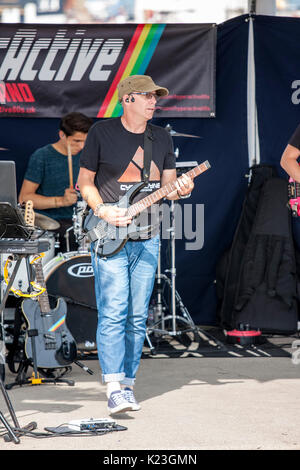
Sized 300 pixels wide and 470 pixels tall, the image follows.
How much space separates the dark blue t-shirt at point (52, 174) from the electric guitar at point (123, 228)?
6.99 ft

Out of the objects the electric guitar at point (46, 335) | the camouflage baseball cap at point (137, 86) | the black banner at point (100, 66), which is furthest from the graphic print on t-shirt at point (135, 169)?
the black banner at point (100, 66)

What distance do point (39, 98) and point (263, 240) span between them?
2.28 m

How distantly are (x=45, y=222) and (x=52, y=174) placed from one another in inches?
28.0

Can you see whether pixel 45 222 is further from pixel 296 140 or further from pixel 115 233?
pixel 296 140

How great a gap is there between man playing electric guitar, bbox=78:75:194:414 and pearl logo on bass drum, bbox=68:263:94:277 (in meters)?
1.37

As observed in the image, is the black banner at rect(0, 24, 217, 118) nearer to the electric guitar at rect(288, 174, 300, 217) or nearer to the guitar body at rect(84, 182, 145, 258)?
the electric guitar at rect(288, 174, 300, 217)

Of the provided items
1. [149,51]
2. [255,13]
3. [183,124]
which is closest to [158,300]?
[183,124]

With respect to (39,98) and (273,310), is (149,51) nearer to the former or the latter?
(39,98)

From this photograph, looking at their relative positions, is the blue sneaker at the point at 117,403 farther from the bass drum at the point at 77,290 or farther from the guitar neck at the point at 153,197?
the bass drum at the point at 77,290

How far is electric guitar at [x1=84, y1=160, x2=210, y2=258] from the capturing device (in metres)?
4.81

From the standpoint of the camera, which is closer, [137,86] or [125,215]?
[125,215]

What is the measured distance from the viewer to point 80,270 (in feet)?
20.6

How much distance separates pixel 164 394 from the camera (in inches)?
207

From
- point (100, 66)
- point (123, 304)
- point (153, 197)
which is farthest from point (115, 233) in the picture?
point (100, 66)
